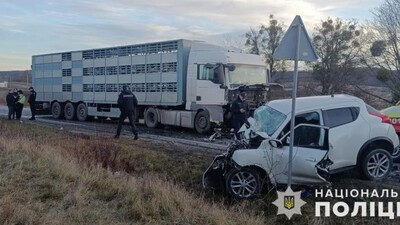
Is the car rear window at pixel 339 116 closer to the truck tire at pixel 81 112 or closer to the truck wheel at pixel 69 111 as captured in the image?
the truck tire at pixel 81 112

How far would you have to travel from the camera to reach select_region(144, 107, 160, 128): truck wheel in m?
19.0

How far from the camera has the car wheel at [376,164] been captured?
310 inches

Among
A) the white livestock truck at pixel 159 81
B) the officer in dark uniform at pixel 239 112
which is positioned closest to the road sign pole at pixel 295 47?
the officer in dark uniform at pixel 239 112

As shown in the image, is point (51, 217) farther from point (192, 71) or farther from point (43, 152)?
point (192, 71)

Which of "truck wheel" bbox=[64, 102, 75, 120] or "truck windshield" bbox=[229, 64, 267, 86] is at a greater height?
"truck windshield" bbox=[229, 64, 267, 86]

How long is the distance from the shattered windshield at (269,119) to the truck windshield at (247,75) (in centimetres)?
713

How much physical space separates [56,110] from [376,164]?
20.3 metres

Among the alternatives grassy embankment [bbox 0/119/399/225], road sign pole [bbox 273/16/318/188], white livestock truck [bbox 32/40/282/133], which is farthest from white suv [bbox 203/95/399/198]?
white livestock truck [bbox 32/40/282/133]

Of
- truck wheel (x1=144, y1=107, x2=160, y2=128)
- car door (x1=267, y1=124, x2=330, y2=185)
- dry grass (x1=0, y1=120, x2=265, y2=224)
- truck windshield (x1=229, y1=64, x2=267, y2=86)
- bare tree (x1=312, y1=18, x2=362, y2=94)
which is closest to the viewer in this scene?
dry grass (x1=0, y1=120, x2=265, y2=224)

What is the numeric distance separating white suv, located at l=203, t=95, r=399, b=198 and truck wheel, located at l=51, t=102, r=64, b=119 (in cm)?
1818

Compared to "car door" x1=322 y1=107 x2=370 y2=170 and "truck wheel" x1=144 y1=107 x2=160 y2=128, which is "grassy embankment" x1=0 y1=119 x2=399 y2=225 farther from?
"truck wheel" x1=144 y1=107 x2=160 y2=128

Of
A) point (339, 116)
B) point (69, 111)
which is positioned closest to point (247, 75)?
point (339, 116)

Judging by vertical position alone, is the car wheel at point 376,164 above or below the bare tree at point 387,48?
below

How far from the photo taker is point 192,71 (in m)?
17.0
